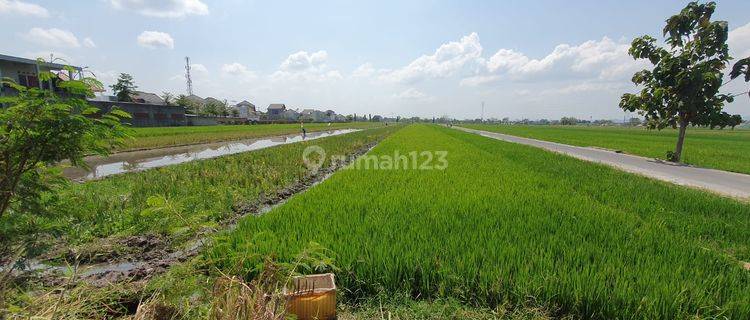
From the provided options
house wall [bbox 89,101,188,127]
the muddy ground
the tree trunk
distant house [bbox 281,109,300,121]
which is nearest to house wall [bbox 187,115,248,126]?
house wall [bbox 89,101,188,127]

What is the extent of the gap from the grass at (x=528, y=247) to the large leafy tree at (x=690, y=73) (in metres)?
8.16

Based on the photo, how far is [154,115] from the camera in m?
40.7

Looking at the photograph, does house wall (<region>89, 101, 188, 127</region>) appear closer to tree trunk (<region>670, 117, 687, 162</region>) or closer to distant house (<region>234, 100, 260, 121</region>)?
tree trunk (<region>670, 117, 687, 162</region>)

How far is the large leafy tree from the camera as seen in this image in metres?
11.6

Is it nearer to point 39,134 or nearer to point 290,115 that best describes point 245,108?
point 290,115

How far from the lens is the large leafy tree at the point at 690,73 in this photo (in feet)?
38.0

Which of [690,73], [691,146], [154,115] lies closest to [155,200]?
[690,73]

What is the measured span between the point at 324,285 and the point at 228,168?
8.56 metres

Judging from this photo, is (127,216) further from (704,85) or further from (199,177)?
(704,85)

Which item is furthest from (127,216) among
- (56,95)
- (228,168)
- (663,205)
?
(663,205)

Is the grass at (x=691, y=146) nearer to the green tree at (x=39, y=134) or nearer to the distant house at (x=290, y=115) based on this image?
the green tree at (x=39, y=134)

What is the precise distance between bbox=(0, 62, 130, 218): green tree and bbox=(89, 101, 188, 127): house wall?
40.7m

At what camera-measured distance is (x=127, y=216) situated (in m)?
4.95

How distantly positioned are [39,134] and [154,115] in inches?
1834
